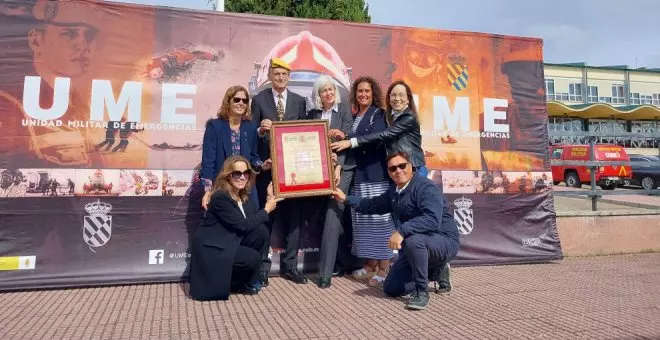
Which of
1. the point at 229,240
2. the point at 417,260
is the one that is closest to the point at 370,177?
the point at 417,260

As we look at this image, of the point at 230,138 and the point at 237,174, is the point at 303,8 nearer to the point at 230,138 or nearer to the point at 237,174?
the point at 230,138

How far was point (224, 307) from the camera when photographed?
11.4ft

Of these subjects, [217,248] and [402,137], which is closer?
[217,248]

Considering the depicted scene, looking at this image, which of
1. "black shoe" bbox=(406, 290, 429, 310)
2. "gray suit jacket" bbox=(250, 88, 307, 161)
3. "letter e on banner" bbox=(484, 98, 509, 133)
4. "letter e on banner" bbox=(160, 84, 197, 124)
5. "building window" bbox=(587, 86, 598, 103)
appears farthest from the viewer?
"building window" bbox=(587, 86, 598, 103)

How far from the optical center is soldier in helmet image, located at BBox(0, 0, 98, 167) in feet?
13.5

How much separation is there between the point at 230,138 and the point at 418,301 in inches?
89.2

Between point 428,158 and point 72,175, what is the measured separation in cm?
392

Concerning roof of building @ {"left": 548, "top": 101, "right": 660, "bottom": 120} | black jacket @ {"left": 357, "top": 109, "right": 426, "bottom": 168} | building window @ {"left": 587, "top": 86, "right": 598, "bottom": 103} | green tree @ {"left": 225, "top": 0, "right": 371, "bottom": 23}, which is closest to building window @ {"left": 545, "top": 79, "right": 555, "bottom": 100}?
building window @ {"left": 587, "top": 86, "right": 598, "bottom": 103}

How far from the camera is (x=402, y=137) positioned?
4.18 m

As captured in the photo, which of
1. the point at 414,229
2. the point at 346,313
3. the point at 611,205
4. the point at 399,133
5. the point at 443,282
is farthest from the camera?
the point at 611,205

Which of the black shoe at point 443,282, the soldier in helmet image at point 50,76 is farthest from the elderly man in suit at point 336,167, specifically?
the soldier in helmet image at point 50,76

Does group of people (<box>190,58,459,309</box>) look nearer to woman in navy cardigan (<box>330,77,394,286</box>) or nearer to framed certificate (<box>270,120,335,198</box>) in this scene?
woman in navy cardigan (<box>330,77,394,286</box>)

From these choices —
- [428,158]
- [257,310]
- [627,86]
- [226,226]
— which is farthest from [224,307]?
[627,86]

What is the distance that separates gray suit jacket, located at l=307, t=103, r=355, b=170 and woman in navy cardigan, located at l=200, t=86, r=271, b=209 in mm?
698
